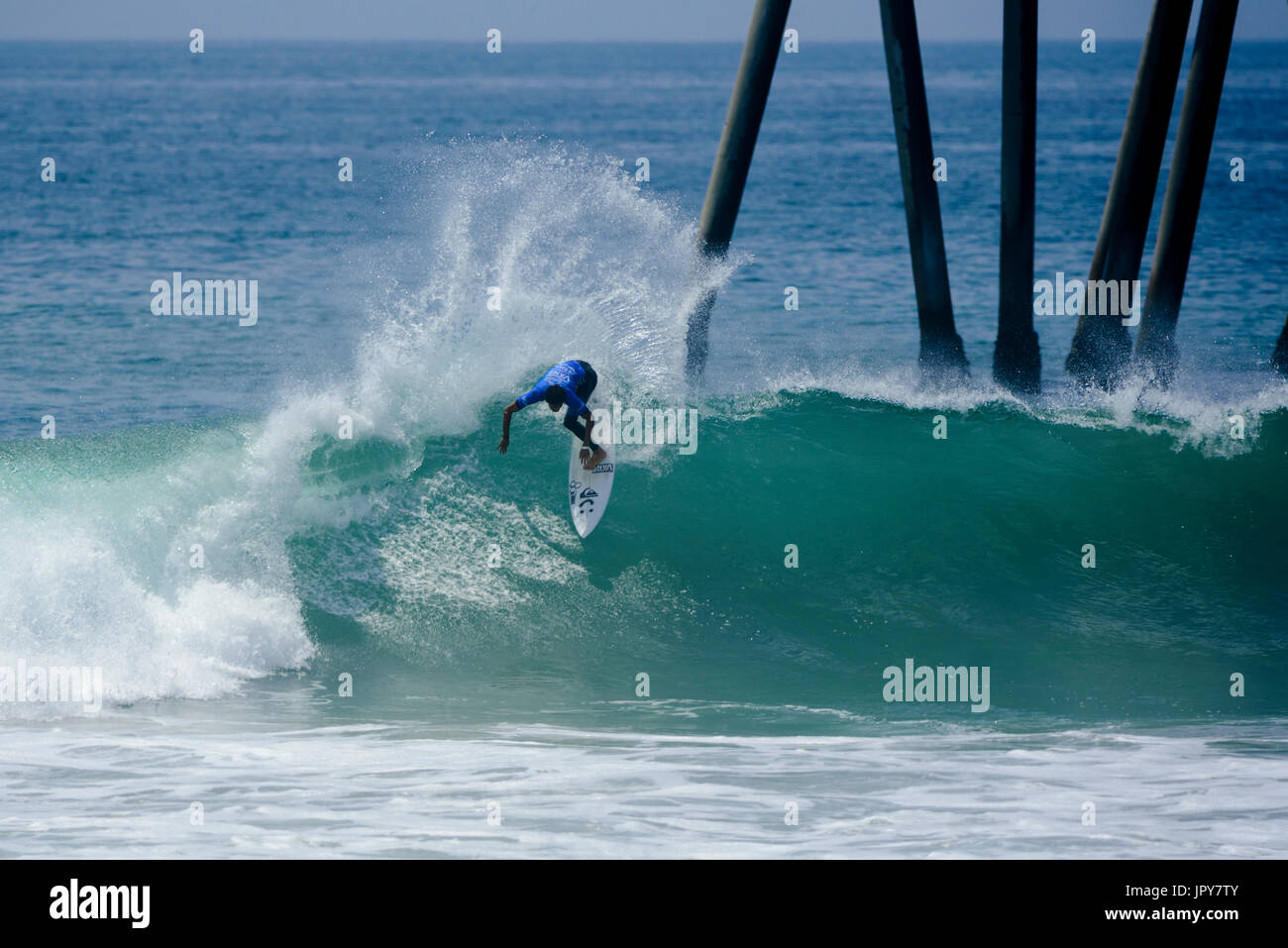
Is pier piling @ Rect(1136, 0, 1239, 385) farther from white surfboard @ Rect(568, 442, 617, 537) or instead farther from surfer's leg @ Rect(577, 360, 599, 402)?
surfer's leg @ Rect(577, 360, 599, 402)

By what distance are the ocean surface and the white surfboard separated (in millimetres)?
236

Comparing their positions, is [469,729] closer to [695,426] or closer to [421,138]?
[695,426]

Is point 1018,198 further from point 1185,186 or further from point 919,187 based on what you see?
point 1185,186

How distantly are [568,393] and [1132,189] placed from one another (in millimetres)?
5591

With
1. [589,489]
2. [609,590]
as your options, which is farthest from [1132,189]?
[609,590]

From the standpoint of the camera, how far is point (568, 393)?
9.59 meters

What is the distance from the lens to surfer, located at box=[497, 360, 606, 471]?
9.05 m

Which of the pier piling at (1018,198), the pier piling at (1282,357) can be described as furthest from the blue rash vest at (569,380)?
the pier piling at (1282,357)

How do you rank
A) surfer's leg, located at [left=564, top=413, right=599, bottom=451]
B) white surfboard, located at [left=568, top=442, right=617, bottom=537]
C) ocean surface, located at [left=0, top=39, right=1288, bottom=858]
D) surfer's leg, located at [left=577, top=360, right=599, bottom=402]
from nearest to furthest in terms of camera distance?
ocean surface, located at [left=0, top=39, right=1288, bottom=858] < surfer's leg, located at [left=564, top=413, right=599, bottom=451] < surfer's leg, located at [left=577, top=360, right=599, bottom=402] < white surfboard, located at [left=568, top=442, right=617, bottom=537]

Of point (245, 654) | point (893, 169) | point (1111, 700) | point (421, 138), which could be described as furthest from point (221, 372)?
point (421, 138)

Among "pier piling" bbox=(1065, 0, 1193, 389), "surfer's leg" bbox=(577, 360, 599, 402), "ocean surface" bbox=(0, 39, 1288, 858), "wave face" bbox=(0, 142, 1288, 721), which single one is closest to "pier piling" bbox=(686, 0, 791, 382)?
"wave face" bbox=(0, 142, 1288, 721)

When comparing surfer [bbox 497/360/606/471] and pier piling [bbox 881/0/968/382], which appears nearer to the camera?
surfer [bbox 497/360/606/471]

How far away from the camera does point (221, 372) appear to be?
18.0 m

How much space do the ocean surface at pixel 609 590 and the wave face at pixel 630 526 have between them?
0.03 metres
